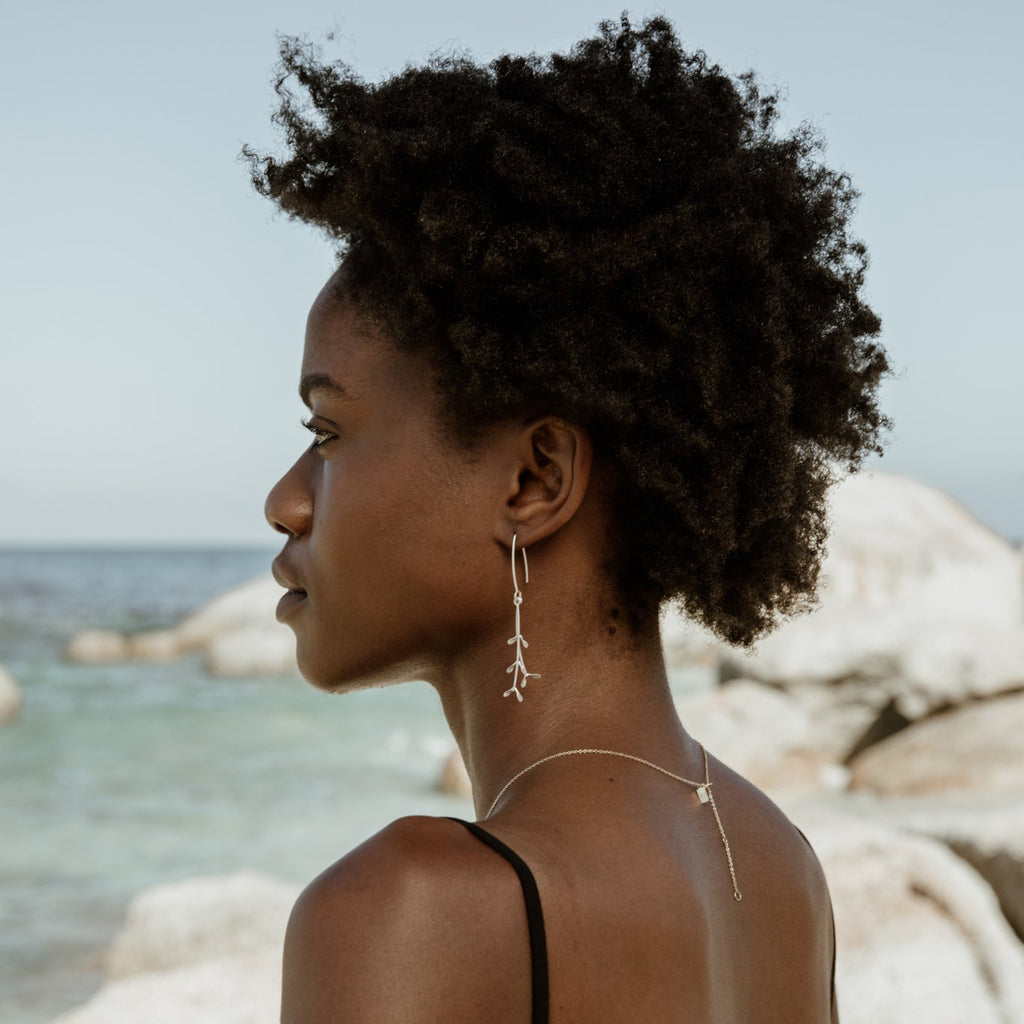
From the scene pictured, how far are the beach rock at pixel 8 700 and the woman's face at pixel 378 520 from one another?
686 inches

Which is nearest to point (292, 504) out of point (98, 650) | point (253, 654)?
point (253, 654)

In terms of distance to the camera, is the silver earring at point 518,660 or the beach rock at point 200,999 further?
the beach rock at point 200,999

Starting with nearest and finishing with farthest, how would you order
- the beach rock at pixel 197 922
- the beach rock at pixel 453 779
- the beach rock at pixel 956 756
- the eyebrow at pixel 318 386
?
the eyebrow at pixel 318 386 → the beach rock at pixel 197 922 → the beach rock at pixel 956 756 → the beach rock at pixel 453 779

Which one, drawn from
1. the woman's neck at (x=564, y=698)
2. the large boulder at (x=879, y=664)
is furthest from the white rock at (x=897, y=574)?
the woman's neck at (x=564, y=698)

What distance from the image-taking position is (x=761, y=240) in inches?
75.1

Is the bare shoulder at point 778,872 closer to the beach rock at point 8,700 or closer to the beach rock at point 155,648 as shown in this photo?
the beach rock at point 8,700

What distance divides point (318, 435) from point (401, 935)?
2.66 ft

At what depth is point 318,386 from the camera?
196cm

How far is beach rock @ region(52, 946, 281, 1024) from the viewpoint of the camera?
4438 mm

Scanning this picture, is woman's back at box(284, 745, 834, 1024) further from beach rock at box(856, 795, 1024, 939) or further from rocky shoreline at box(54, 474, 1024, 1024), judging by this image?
beach rock at box(856, 795, 1024, 939)

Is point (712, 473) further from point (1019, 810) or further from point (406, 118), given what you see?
point (1019, 810)

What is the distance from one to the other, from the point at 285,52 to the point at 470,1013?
1.62 m

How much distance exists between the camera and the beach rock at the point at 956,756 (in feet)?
31.6

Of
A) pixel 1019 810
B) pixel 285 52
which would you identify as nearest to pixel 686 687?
pixel 1019 810
